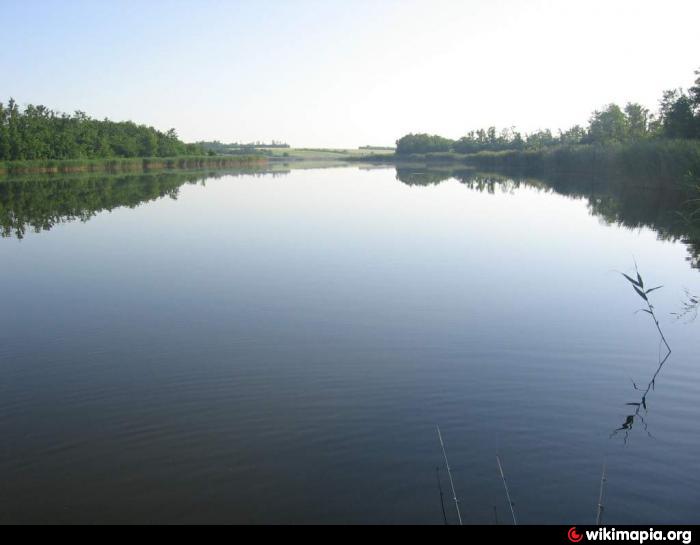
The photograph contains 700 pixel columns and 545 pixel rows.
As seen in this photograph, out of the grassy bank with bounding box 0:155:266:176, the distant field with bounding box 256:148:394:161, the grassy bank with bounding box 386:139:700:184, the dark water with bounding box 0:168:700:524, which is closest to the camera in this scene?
the dark water with bounding box 0:168:700:524

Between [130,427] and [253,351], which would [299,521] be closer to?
[130,427]

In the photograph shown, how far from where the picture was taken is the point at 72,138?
6719 cm

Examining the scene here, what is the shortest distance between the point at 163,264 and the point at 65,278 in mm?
1890

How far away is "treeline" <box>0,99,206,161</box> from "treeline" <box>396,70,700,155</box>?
54.0 m

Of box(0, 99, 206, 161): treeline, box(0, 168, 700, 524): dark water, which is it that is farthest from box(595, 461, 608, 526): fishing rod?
box(0, 99, 206, 161): treeline

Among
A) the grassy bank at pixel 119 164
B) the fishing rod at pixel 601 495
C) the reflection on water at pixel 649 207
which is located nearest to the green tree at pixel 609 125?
the reflection on water at pixel 649 207

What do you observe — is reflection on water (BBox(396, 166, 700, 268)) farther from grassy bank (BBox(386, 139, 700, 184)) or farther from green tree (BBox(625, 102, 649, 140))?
green tree (BBox(625, 102, 649, 140))

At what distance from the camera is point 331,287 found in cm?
979

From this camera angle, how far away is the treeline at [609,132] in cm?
3456

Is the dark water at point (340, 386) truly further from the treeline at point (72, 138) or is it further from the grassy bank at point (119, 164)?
the treeline at point (72, 138)

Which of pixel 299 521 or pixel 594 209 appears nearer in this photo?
pixel 299 521

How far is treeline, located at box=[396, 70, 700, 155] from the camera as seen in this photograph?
113ft

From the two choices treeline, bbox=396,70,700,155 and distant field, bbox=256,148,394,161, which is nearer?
treeline, bbox=396,70,700,155
